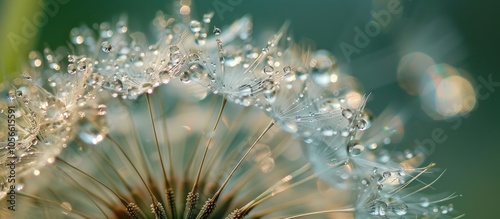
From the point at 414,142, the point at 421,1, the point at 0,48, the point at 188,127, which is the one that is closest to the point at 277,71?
the point at 188,127

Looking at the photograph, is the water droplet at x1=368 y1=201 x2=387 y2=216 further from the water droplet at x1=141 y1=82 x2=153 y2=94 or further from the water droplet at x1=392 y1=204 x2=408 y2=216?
the water droplet at x1=141 y1=82 x2=153 y2=94

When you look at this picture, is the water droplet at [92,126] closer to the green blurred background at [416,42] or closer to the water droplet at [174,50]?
the water droplet at [174,50]

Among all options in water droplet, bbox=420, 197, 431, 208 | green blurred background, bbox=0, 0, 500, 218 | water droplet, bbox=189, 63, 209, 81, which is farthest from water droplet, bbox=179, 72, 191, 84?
green blurred background, bbox=0, 0, 500, 218

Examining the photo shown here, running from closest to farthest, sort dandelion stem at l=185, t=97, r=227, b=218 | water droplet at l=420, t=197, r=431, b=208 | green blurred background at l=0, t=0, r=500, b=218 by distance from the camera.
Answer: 1. dandelion stem at l=185, t=97, r=227, b=218
2. water droplet at l=420, t=197, r=431, b=208
3. green blurred background at l=0, t=0, r=500, b=218

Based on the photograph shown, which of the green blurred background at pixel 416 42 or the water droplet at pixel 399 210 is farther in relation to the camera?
the green blurred background at pixel 416 42

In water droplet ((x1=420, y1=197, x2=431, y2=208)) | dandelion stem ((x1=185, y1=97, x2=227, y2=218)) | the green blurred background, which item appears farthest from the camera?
the green blurred background

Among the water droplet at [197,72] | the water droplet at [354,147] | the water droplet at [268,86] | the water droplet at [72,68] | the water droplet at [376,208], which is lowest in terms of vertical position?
the water droplet at [376,208]

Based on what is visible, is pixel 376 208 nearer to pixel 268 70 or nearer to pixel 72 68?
pixel 268 70

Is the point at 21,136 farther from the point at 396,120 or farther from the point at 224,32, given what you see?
the point at 396,120

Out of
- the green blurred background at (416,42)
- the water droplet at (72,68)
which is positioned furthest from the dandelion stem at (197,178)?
the green blurred background at (416,42)
